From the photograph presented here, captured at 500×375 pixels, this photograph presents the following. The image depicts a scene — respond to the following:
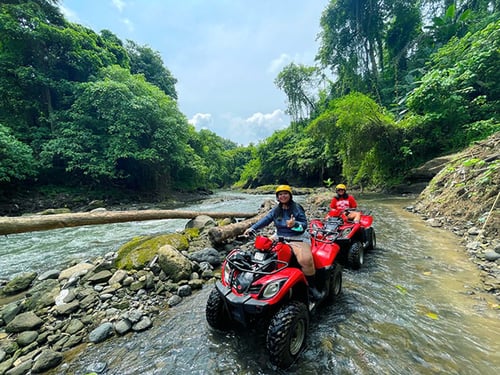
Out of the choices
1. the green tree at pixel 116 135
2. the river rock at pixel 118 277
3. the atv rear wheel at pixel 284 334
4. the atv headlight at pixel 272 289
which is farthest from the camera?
the green tree at pixel 116 135

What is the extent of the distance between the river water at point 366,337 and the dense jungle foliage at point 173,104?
37.4 ft

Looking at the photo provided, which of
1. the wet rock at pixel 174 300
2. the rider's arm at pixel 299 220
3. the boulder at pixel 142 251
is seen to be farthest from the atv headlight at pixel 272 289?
the boulder at pixel 142 251

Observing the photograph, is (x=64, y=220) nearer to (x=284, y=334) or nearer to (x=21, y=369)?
(x=21, y=369)

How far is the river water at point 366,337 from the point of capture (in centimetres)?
205

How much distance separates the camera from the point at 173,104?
77.6 ft

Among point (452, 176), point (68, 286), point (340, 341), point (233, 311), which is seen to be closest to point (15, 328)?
point (68, 286)

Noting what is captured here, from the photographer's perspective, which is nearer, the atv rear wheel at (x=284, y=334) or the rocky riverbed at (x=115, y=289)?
the atv rear wheel at (x=284, y=334)

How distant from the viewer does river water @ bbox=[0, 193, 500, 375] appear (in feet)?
6.72

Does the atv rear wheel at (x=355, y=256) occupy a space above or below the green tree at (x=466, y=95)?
below

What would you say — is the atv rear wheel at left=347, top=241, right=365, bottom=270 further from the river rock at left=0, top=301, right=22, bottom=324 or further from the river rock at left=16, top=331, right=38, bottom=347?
the river rock at left=0, top=301, right=22, bottom=324

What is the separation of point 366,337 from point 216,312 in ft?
5.78

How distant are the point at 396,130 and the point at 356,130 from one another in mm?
2622

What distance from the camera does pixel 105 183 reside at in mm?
18094

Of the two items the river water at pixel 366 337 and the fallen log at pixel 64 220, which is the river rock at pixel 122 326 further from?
the fallen log at pixel 64 220
